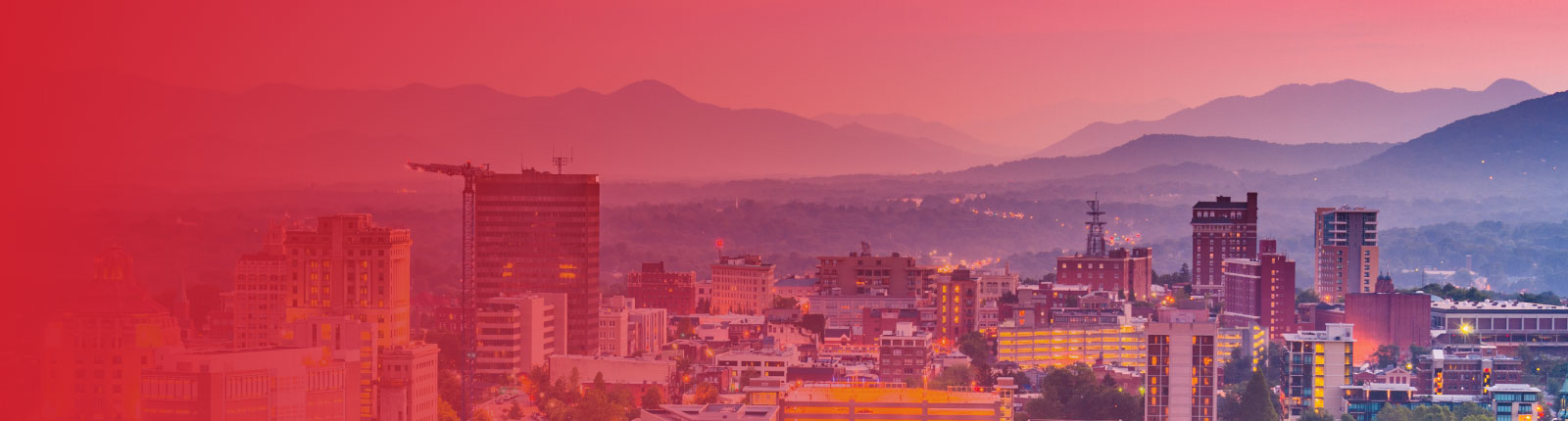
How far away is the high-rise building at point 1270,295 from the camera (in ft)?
102

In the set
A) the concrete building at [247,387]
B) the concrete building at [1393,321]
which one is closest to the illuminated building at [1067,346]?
the concrete building at [1393,321]

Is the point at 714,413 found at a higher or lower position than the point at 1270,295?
lower

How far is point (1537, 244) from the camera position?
50875 mm

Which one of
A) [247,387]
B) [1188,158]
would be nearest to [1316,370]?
[247,387]

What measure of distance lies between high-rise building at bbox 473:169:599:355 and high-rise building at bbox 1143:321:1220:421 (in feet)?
28.0

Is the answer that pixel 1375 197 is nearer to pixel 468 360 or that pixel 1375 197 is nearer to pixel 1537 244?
pixel 1537 244

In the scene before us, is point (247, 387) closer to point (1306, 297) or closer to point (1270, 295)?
point (1270, 295)

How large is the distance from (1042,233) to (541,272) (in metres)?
28.9

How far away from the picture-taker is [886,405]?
53.6 ft

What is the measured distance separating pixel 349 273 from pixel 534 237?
19.0 ft

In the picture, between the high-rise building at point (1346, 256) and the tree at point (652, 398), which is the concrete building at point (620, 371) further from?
the high-rise building at point (1346, 256)

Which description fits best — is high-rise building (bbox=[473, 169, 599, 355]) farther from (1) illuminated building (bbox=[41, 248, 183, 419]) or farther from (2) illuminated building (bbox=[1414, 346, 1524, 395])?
(1) illuminated building (bbox=[41, 248, 183, 419])

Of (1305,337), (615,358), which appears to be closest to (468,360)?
(615,358)

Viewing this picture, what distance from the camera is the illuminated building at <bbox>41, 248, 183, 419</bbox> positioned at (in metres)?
12.5
